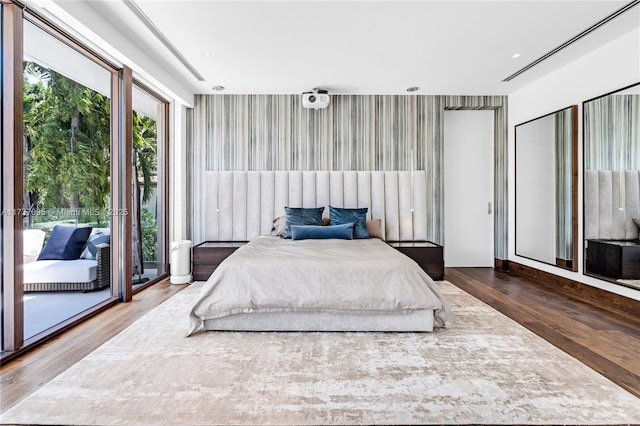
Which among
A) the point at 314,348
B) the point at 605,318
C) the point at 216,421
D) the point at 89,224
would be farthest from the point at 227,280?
the point at 605,318

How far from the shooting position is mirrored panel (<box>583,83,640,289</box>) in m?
3.30

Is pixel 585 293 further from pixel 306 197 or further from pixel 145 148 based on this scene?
pixel 145 148

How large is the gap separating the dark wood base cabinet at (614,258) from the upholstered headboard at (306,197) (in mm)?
1954

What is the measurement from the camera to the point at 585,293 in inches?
151

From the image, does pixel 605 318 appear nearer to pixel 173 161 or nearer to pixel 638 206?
pixel 638 206

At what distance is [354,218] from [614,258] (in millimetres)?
2783

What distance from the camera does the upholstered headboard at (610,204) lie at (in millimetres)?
3320

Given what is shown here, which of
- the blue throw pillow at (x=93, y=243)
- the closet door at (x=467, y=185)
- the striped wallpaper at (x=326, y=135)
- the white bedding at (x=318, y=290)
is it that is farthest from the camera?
the closet door at (x=467, y=185)

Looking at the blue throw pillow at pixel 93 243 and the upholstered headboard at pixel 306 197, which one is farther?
the upholstered headboard at pixel 306 197

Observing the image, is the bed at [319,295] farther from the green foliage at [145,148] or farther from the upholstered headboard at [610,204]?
the upholstered headboard at [610,204]

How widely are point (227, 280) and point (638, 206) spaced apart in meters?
3.86

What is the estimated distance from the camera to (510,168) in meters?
5.26

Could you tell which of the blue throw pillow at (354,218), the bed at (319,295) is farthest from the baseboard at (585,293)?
the blue throw pillow at (354,218)

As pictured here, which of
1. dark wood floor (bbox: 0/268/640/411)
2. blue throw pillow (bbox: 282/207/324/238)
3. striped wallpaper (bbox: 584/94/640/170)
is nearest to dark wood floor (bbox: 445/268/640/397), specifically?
dark wood floor (bbox: 0/268/640/411)
